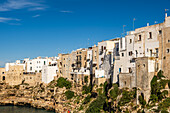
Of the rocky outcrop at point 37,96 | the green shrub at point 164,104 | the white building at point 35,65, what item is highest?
the white building at point 35,65

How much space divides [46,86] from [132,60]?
35.5 metres

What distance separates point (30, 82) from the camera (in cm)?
7438

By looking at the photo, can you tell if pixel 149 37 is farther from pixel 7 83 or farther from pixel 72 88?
pixel 7 83

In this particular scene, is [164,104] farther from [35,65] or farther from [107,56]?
[35,65]

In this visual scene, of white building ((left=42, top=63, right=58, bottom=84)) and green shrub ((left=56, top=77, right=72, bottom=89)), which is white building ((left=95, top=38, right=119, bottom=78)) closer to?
green shrub ((left=56, top=77, right=72, bottom=89))

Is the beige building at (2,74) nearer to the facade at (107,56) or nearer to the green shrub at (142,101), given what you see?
the facade at (107,56)

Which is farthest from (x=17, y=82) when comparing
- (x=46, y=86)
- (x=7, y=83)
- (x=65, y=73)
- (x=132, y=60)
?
(x=132, y=60)

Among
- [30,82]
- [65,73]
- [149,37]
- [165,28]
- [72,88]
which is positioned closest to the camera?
[165,28]

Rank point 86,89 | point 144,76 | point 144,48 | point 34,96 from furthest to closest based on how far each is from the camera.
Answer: point 34,96 → point 86,89 → point 144,48 → point 144,76

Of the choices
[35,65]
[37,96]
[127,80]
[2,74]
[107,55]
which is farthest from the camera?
[35,65]

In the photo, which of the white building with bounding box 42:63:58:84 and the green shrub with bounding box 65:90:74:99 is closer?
the green shrub with bounding box 65:90:74:99

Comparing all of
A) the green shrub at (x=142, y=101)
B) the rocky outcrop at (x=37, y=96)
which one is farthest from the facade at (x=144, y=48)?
the rocky outcrop at (x=37, y=96)

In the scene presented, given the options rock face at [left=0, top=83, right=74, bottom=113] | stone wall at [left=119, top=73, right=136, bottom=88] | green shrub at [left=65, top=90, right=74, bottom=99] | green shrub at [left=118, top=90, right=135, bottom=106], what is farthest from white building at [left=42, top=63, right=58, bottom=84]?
green shrub at [left=118, top=90, right=135, bottom=106]


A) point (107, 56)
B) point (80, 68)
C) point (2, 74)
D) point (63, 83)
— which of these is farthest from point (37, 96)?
point (107, 56)
